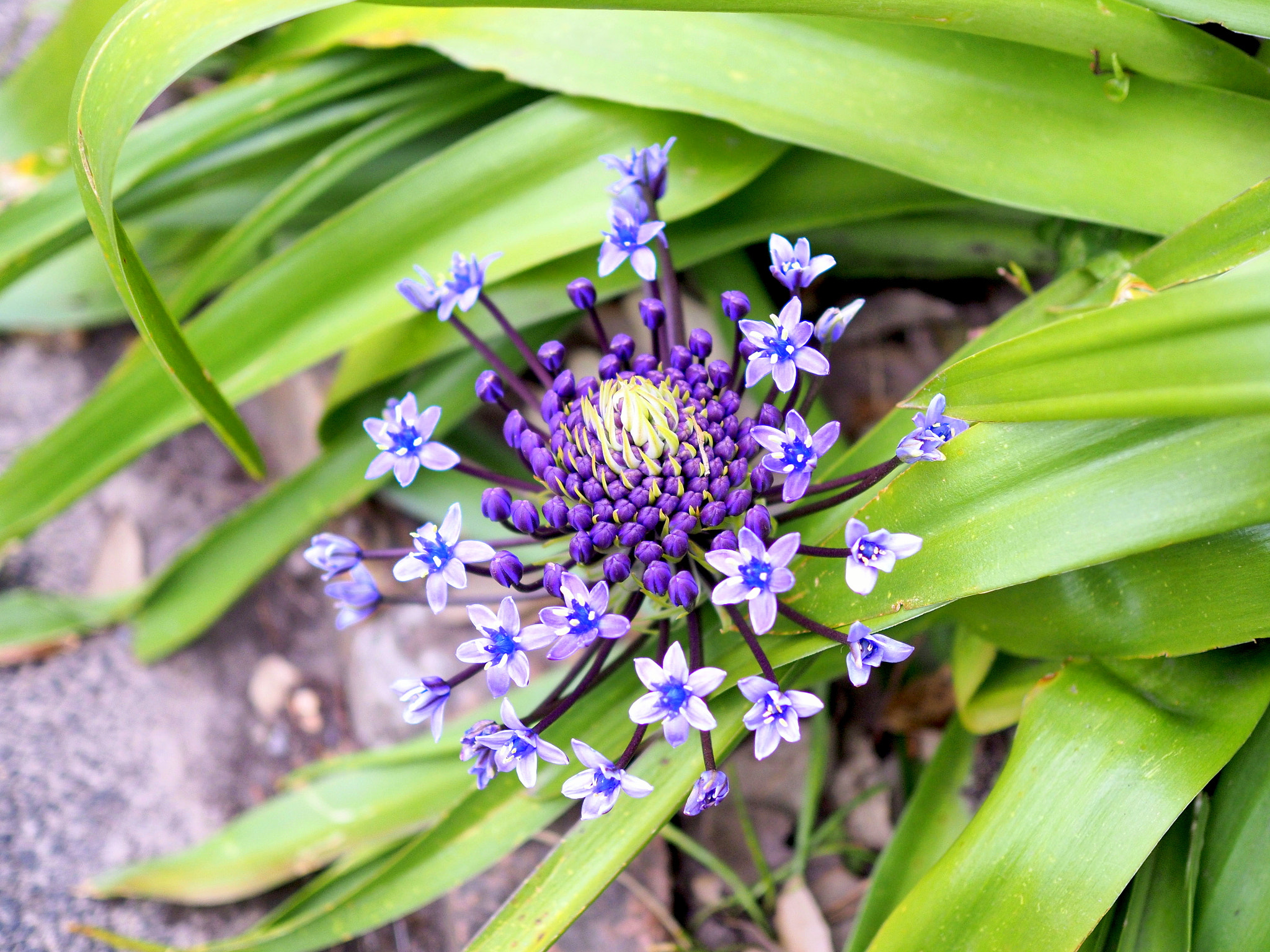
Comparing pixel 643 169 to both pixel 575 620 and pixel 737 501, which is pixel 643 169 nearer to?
pixel 737 501

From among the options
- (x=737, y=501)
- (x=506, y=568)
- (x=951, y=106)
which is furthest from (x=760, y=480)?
(x=951, y=106)

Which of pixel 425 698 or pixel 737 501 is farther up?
pixel 737 501

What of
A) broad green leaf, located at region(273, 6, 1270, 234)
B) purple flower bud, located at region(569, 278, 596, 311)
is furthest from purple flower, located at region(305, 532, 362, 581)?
broad green leaf, located at region(273, 6, 1270, 234)

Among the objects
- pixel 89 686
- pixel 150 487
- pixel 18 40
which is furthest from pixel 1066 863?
pixel 18 40

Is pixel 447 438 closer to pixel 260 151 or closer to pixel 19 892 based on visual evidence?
pixel 260 151

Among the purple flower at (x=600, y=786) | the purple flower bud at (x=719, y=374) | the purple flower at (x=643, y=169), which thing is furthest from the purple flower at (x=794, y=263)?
the purple flower at (x=600, y=786)
